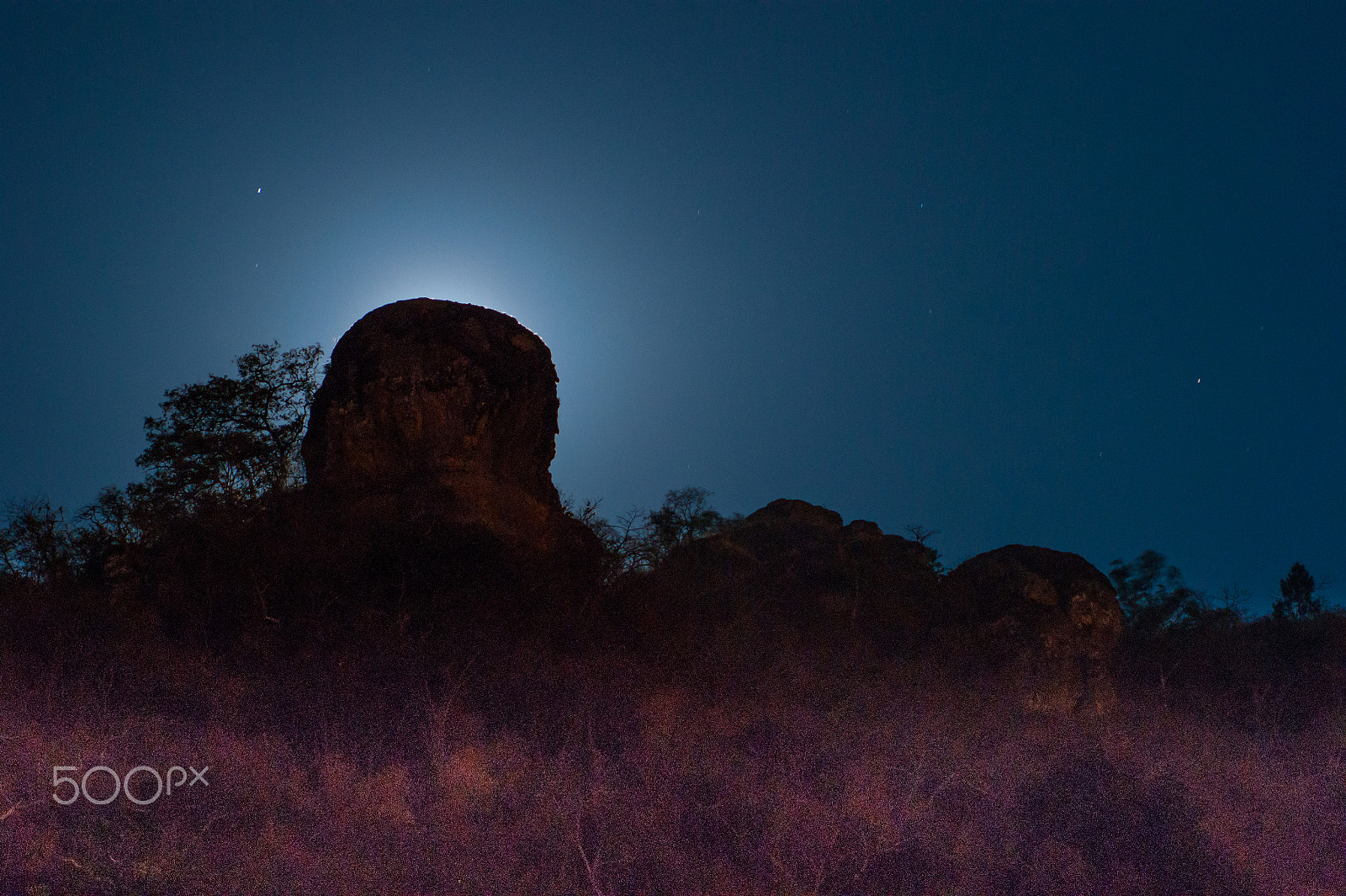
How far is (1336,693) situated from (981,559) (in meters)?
11.2

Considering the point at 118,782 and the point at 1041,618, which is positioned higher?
the point at 1041,618

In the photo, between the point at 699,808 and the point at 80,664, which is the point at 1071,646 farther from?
the point at 80,664

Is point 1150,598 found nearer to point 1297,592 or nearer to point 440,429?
point 1297,592

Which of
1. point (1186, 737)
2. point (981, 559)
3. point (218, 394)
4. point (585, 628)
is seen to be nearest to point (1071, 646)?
point (981, 559)

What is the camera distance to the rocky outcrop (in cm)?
2017

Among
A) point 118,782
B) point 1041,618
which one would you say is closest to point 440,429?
point 118,782

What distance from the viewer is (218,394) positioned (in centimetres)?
2072

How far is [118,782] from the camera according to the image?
7652 mm

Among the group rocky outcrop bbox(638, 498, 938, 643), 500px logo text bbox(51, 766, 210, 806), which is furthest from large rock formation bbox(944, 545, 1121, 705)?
500px logo text bbox(51, 766, 210, 806)

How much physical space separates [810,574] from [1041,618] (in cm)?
650

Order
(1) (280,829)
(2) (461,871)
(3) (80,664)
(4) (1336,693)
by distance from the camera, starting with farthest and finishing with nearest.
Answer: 1. (4) (1336,693)
2. (3) (80,664)
3. (1) (280,829)
4. (2) (461,871)

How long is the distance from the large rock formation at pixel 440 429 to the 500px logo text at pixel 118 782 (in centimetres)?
642

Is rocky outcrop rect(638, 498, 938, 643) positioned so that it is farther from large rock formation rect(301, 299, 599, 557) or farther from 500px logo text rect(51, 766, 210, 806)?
500px logo text rect(51, 766, 210, 806)

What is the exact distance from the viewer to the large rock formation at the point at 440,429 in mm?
14609
